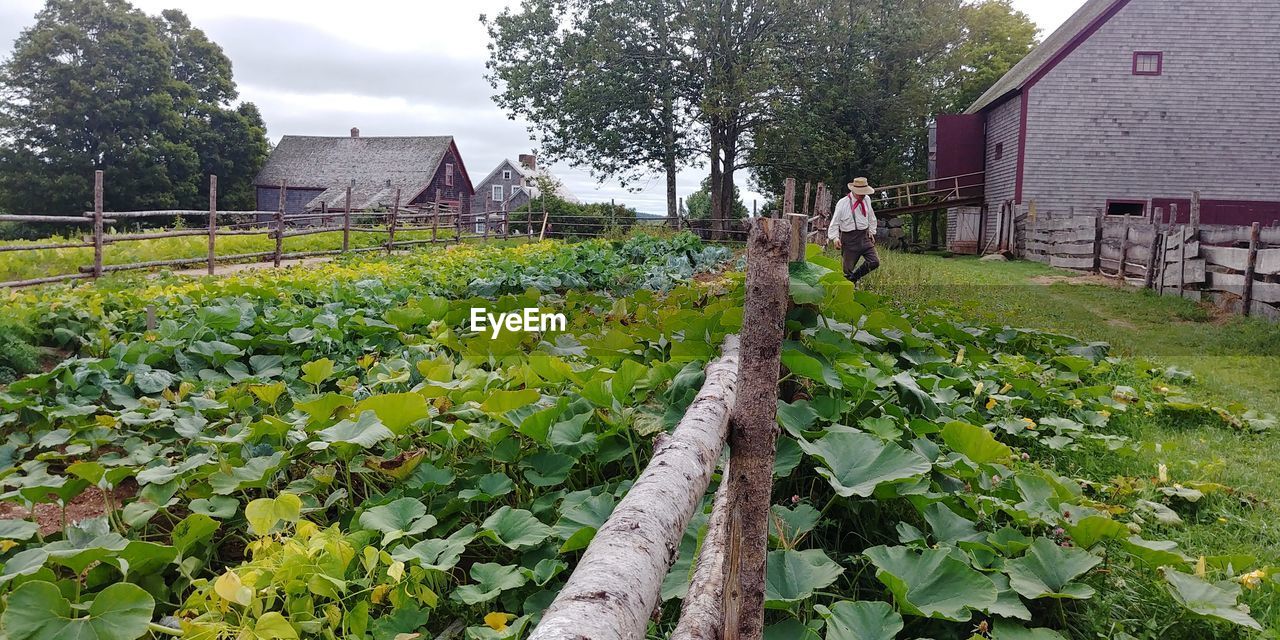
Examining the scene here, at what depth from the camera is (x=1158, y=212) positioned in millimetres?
11586

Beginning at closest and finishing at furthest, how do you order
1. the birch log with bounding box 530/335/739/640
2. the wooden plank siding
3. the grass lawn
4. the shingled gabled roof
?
the birch log with bounding box 530/335/739/640 < the grass lawn < the wooden plank siding < the shingled gabled roof

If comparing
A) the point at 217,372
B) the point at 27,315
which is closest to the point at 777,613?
the point at 217,372

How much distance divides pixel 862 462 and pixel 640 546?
4.18ft

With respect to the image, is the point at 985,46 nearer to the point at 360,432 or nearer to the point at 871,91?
the point at 871,91

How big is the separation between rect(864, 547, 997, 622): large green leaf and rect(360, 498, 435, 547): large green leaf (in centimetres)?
126

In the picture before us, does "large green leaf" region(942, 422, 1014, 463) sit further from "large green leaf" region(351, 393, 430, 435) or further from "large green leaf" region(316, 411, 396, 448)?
"large green leaf" region(316, 411, 396, 448)

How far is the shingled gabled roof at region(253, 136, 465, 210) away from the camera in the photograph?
36406 mm

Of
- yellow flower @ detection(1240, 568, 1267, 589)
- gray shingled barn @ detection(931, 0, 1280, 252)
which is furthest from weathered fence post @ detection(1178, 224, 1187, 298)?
gray shingled barn @ detection(931, 0, 1280, 252)

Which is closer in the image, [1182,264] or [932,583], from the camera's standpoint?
[932,583]

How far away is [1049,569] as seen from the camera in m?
2.26

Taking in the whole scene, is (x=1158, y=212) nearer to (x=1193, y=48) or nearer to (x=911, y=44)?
(x=1193, y=48)

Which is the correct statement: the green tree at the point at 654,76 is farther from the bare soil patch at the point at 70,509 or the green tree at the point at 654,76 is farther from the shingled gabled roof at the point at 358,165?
the bare soil patch at the point at 70,509

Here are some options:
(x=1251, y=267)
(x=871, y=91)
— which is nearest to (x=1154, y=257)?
(x=1251, y=267)

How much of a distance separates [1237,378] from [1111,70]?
15640mm
